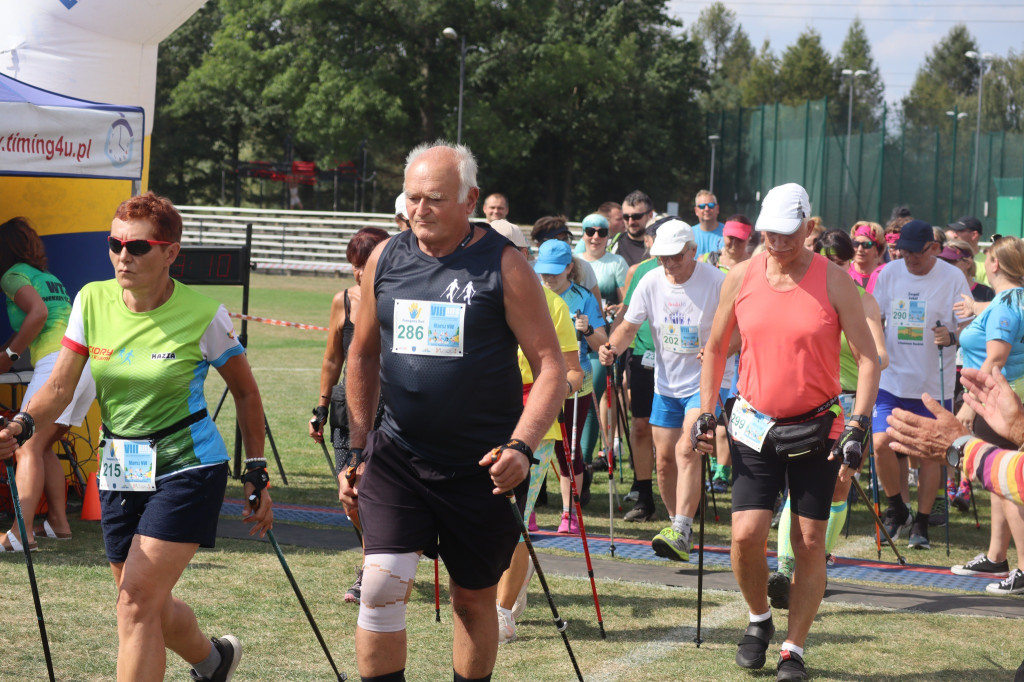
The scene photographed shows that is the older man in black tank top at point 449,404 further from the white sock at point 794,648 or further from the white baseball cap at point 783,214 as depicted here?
the white sock at point 794,648

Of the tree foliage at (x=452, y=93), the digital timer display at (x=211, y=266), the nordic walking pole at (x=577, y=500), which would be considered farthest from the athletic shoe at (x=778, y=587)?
the tree foliage at (x=452, y=93)

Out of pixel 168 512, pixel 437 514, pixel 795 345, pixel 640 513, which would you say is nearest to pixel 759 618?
pixel 795 345

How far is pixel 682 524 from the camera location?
22.9 ft

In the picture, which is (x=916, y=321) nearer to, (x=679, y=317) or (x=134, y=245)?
(x=679, y=317)

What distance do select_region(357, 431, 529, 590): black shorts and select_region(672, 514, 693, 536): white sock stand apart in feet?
10.5

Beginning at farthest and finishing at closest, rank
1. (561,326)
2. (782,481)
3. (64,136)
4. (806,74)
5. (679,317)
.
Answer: (806,74), (679,317), (64,136), (561,326), (782,481)

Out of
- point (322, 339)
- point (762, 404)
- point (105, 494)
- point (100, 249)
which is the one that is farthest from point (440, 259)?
point (322, 339)

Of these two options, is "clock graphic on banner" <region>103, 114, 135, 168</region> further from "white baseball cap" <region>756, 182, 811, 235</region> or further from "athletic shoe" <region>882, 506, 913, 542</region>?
"athletic shoe" <region>882, 506, 913, 542</region>

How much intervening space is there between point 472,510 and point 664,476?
4262 mm

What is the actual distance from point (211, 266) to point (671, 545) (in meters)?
4.16

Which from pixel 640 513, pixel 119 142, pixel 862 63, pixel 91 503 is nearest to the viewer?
pixel 119 142

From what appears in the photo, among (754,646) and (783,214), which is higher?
(783,214)

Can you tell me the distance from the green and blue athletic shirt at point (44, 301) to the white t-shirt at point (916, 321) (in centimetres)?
559

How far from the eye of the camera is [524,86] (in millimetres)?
48531
